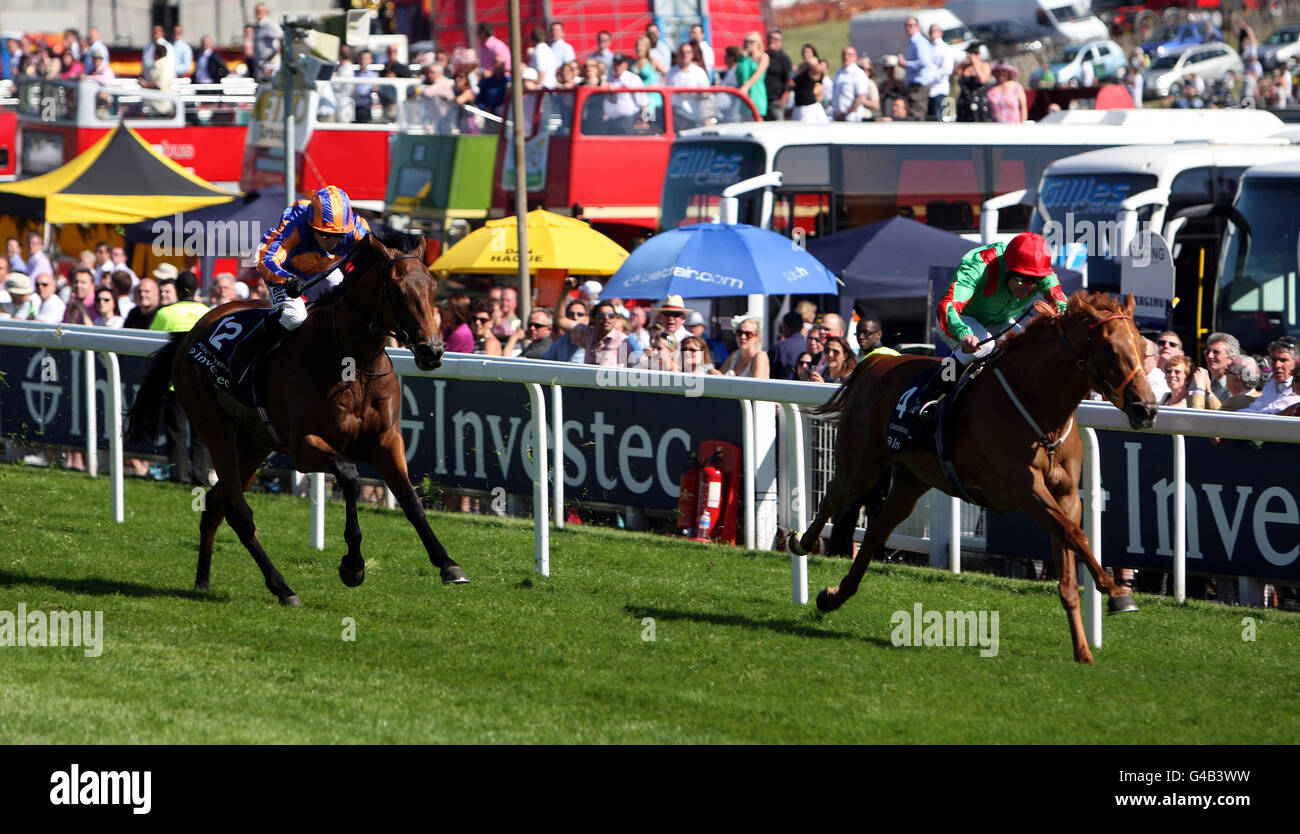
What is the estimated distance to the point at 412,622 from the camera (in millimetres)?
7445

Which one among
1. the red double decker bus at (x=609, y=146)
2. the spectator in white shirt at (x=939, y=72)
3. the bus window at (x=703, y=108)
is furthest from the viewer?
the spectator in white shirt at (x=939, y=72)

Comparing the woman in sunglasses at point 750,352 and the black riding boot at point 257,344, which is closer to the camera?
the black riding boot at point 257,344

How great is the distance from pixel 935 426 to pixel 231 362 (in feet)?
10.9

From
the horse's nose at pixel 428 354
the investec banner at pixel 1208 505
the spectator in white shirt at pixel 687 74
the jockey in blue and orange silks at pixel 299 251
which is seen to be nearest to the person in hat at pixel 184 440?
the jockey in blue and orange silks at pixel 299 251

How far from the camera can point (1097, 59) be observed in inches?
1529

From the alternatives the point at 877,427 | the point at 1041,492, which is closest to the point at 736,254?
the point at 877,427

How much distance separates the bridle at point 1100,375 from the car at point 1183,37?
3585 cm

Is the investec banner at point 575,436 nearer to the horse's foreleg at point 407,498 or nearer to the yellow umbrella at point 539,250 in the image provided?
the horse's foreleg at point 407,498

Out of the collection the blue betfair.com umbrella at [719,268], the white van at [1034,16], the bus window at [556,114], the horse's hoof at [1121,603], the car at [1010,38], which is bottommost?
the horse's hoof at [1121,603]

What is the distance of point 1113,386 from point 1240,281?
27.4ft

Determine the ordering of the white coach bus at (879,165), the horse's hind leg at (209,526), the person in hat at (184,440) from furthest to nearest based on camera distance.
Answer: the white coach bus at (879,165) → the person in hat at (184,440) → the horse's hind leg at (209,526)

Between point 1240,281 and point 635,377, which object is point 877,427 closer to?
point 635,377

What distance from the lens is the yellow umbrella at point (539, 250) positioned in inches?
598

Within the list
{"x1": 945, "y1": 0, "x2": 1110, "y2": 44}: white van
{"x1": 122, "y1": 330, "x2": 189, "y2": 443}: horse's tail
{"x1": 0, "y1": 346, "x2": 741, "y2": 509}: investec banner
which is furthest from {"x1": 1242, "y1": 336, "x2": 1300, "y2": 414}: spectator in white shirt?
{"x1": 945, "y1": 0, "x2": 1110, "y2": 44}: white van
